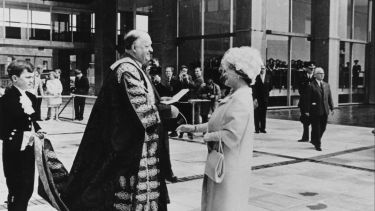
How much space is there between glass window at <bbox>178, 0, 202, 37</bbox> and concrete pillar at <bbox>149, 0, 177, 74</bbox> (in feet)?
0.89

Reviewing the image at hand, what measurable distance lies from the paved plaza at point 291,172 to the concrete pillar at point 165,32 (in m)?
8.76

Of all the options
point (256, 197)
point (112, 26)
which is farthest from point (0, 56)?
point (256, 197)

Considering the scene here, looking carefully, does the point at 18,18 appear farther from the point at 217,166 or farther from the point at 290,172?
the point at 217,166

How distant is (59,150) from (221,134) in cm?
651

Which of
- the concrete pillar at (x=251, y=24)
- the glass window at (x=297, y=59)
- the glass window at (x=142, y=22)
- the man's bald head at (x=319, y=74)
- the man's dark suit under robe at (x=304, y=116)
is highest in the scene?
the glass window at (x=142, y=22)

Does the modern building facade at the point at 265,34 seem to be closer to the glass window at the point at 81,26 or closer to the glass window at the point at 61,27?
the glass window at the point at 61,27

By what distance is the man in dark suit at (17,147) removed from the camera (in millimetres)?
4047

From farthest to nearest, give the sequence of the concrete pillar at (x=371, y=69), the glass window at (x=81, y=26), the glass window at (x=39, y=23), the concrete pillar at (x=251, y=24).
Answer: the glass window at (x=81, y=26) < the glass window at (x=39, y=23) < the concrete pillar at (x=371, y=69) < the concrete pillar at (x=251, y=24)

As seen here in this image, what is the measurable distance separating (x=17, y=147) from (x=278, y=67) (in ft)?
51.8

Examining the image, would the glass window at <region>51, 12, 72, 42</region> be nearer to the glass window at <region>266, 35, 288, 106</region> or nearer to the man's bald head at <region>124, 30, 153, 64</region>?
the glass window at <region>266, 35, 288, 106</region>

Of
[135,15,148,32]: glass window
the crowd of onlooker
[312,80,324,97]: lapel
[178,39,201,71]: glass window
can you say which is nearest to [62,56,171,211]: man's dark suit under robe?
[312,80,324,97]: lapel

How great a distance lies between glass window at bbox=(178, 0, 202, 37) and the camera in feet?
65.5

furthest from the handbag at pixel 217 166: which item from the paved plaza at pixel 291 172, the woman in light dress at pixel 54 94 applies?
the woman in light dress at pixel 54 94

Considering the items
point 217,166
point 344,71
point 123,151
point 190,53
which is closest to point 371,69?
point 344,71
